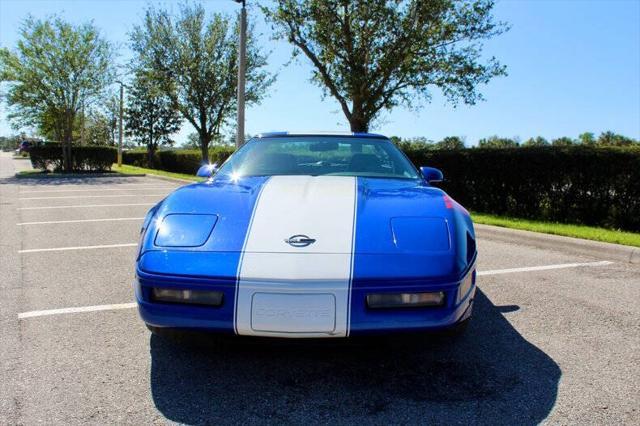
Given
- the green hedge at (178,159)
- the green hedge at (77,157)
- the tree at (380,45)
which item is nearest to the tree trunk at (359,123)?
the tree at (380,45)

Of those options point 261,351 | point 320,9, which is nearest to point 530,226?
point 261,351

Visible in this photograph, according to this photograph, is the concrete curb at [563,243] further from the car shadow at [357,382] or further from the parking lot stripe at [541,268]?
the car shadow at [357,382]

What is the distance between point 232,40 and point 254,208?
24.2 m

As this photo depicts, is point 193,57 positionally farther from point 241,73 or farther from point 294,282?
point 294,282

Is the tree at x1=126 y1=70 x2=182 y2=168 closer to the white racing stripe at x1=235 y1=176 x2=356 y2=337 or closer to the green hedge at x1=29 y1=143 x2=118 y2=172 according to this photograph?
the green hedge at x1=29 y1=143 x2=118 y2=172

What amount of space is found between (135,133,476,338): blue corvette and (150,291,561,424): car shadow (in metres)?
0.18

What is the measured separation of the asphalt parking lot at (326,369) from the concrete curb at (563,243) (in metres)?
1.63

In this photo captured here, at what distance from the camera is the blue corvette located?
2.31 meters

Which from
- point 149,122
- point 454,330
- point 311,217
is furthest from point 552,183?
point 149,122

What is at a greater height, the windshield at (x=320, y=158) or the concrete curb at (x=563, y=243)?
the windshield at (x=320, y=158)

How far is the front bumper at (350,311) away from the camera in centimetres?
231

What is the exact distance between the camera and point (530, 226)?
7367mm

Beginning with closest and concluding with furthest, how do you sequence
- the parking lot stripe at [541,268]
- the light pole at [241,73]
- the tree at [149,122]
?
the parking lot stripe at [541,268] < the light pole at [241,73] < the tree at [149,122]

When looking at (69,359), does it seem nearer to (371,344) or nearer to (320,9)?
(371,344)
